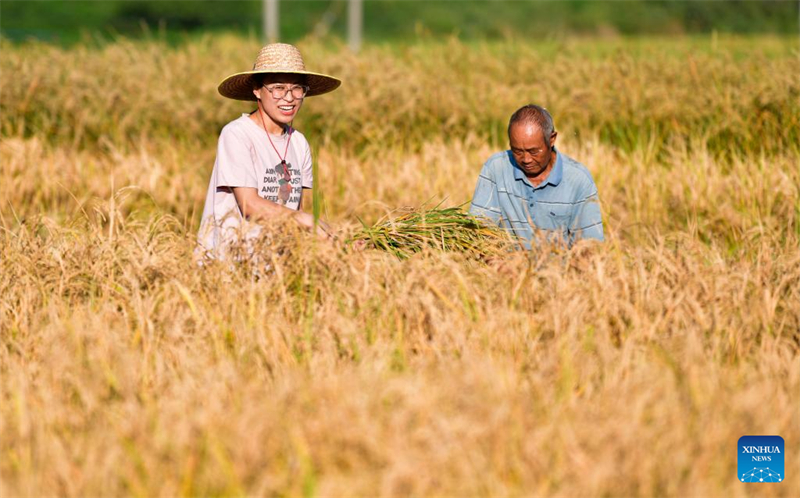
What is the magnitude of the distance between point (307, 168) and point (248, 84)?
16.3 inches

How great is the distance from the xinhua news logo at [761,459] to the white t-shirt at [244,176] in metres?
1.82

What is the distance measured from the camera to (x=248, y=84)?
3762mm

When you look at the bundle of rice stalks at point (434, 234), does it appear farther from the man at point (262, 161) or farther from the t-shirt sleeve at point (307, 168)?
the t-shirt sleeve at point (307, 168)

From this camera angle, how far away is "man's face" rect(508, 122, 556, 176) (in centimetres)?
342

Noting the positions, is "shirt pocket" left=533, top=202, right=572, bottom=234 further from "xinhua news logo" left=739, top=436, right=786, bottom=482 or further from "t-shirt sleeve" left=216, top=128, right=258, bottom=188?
"xinhua news logo" left=739, top=436, right=786, bottom=482

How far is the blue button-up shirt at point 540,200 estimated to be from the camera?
3.60 metres

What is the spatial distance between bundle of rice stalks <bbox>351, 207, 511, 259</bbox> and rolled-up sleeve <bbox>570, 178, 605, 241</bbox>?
328mm

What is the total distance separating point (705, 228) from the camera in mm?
5152

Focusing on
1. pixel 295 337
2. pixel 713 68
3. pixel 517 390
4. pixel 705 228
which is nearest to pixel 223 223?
pixel 295 337

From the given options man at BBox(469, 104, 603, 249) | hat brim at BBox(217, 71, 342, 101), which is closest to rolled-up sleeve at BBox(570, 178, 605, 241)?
man at BBox(469, 104, 603, 249)

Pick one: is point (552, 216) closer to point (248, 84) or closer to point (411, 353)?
point (411, 353)

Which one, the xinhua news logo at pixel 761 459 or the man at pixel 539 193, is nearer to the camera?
the xinhua news logo at pixel 761 459

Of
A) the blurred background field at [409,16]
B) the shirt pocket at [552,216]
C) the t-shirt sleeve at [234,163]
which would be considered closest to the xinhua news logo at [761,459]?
the shirt pocket at [552,216]

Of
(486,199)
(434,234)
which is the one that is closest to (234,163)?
(434,234)
